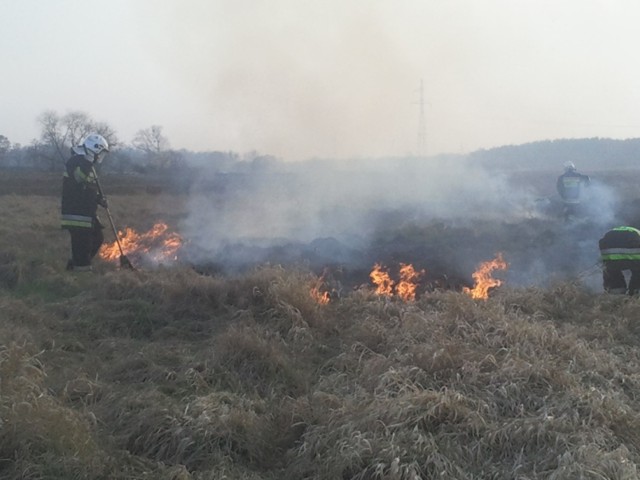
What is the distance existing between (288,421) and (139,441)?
118cm

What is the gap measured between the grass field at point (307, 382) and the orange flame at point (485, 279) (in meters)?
0.47

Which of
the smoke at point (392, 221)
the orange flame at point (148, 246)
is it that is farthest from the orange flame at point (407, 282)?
the orange flame at point (148, 246)

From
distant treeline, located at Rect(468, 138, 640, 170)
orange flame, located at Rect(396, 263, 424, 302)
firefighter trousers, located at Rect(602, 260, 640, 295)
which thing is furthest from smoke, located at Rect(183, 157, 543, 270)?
distant treeline, located at Rect(468, 138, 640, 170)

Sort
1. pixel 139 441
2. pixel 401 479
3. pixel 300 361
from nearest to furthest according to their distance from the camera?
pixel 401 479 → pixel 139 441 → pixel 300 361

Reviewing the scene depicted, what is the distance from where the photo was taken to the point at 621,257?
27.5 feet

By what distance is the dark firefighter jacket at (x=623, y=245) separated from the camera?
830cm

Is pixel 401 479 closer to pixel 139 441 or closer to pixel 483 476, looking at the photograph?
pixel 483 476

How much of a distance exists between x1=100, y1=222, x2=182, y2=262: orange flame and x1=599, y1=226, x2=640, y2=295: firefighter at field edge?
25.6 feet

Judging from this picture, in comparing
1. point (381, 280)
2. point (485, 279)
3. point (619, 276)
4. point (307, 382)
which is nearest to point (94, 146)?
point (381, 280)

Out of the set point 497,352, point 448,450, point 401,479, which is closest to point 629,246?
point 497,352

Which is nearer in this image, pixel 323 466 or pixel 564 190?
pixel 323 466

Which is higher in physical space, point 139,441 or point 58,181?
point 58,181

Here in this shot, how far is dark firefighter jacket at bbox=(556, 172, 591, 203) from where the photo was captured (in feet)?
50.7

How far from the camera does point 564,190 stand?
15.6 m
